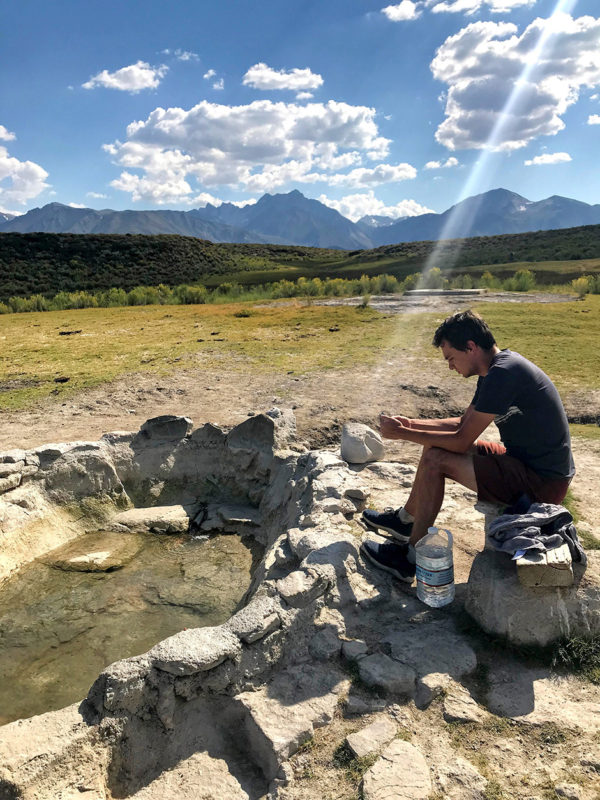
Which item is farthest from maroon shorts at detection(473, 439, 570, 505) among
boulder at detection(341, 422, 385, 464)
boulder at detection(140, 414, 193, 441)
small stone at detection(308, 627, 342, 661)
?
boulder at detection(140, 414, 193, 441)

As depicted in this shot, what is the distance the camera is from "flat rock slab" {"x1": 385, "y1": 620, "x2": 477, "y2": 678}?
320 centimetres

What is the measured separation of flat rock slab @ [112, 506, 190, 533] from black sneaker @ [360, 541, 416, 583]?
10.6ft

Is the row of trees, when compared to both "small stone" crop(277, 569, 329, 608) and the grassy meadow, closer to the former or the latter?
the grassy meadow

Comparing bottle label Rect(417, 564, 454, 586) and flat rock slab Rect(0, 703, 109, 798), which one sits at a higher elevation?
bottle label Rect(417, 564, 454, 586)

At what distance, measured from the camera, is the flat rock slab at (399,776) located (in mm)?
2469

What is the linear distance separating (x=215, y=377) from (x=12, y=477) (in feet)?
18.7

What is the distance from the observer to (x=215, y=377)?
454 inches

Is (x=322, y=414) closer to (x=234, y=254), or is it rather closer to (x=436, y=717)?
(x=436, y=717)

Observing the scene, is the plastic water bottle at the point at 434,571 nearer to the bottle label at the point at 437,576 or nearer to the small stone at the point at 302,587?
the bottle label at the point at 437,576

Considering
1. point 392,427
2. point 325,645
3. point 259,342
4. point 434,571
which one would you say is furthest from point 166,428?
point 259,342

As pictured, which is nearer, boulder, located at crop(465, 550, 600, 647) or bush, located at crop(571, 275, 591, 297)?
boulder, located at crop(465, 550, 600, 647)

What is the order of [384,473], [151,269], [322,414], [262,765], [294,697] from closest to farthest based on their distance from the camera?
[262,765] → [294,697] → [384,473] → [322,414] → [151,269]

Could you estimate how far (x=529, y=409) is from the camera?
372cm

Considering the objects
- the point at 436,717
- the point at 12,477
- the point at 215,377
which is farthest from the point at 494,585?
the point at 215,377
